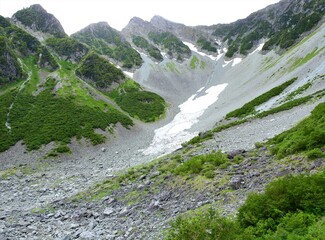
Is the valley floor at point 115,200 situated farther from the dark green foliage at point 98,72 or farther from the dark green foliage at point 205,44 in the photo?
the dark green foliage at point 205,44

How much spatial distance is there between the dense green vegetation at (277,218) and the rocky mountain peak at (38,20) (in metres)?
138

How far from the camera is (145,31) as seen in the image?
197m

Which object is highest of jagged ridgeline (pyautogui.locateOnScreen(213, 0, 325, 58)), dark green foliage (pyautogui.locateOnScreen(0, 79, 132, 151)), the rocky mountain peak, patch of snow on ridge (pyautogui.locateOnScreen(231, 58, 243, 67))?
the rocky mountain peak

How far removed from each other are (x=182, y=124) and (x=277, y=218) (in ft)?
189

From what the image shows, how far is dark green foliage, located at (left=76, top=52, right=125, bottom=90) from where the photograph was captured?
98.9 meters

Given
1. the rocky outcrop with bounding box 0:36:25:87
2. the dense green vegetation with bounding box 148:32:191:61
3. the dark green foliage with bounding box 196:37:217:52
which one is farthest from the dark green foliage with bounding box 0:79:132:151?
the dark green foliage with bounding box 196:37:217:52

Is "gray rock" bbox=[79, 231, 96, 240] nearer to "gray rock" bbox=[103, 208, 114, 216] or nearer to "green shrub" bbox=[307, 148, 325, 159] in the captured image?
"gray rock" bbox=[103, 208, 114, 216]

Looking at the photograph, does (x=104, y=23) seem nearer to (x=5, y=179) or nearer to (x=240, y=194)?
(x=5, y=179)

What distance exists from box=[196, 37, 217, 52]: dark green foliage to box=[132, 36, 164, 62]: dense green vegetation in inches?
1325

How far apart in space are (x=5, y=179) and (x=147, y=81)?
8729 centimetres

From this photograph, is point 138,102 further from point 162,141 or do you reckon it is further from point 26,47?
point 26,47

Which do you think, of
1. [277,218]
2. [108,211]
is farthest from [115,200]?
[277,218]

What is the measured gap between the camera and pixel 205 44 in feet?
576

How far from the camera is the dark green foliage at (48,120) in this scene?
54.0 m
